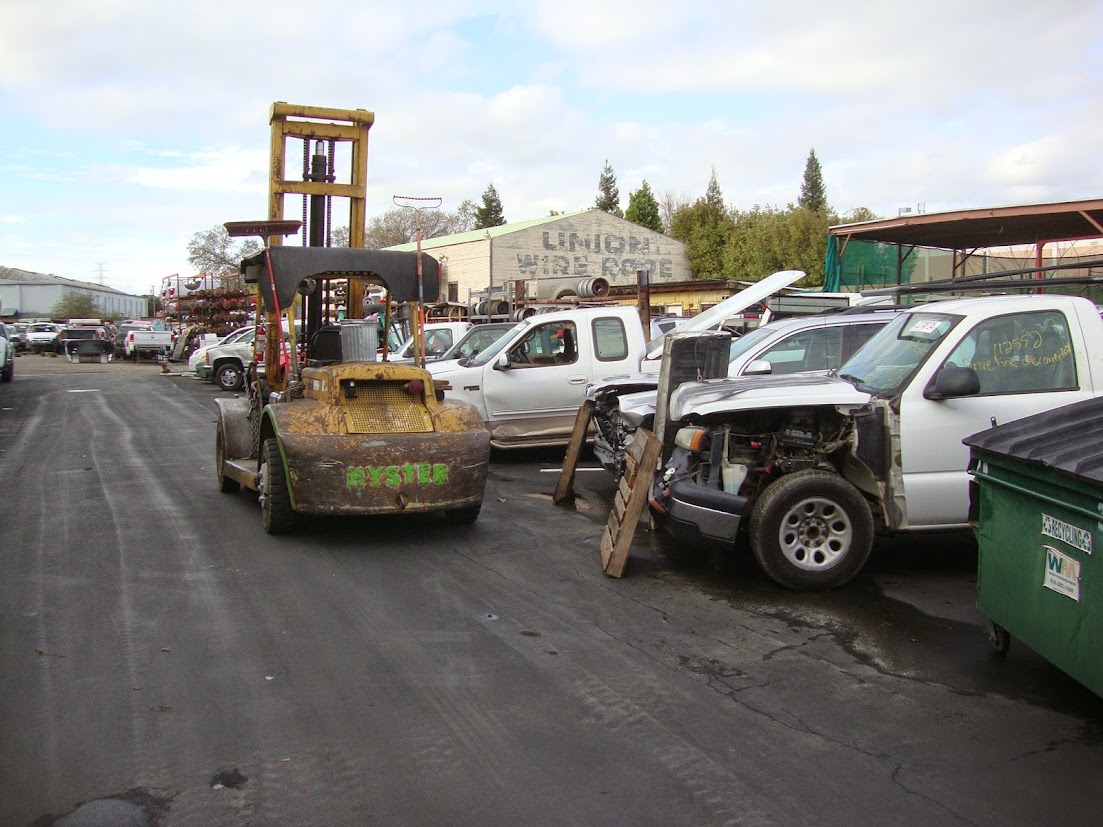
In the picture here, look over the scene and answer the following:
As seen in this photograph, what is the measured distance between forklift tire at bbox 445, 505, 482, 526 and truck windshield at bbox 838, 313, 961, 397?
334 centimetres

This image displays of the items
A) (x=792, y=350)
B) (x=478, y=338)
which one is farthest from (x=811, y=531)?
(x=478, y=338)

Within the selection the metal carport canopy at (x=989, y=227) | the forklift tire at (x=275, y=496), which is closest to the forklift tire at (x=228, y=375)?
the metal carport canopy at (x=989, y=227)

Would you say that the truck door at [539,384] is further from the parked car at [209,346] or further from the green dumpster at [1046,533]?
the parked car at [209,346]

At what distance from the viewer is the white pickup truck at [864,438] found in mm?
6566

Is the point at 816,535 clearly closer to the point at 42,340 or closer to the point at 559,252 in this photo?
the point at 559,252

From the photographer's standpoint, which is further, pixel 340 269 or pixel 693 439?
pixel 340 269

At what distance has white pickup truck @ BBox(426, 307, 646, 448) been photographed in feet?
40.5

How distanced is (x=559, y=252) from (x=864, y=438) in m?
44.6

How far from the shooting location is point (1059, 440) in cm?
467

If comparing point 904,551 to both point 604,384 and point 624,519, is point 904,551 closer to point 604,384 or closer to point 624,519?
point 624,519

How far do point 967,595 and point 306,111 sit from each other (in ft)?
25.2

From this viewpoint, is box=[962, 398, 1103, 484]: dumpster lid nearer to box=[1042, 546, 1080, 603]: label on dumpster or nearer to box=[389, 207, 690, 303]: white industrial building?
box=[1042, 546, 1080, 603]: label on dumpster

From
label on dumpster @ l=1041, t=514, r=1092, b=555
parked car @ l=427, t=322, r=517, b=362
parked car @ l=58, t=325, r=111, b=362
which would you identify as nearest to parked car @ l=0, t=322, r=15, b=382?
parked car @ l=58, t=325, r=111, b=362

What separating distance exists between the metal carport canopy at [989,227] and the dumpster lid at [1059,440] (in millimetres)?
12513
